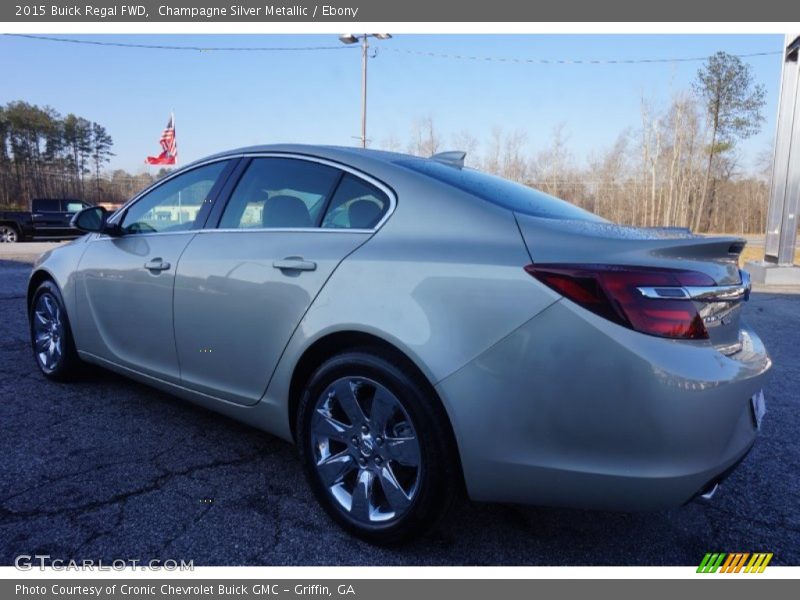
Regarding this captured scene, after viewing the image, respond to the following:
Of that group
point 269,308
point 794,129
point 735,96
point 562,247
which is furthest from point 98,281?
point 735,96

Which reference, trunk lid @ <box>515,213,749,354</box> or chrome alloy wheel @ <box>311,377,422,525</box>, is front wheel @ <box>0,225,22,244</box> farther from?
trunk lid @ <box>515,213,749,354</box>

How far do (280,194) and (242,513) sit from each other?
1445 millimetres

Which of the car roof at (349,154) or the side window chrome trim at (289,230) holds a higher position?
the car roof at (349,154)

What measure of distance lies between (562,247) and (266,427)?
155 centimetres

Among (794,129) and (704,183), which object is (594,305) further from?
(704,183)

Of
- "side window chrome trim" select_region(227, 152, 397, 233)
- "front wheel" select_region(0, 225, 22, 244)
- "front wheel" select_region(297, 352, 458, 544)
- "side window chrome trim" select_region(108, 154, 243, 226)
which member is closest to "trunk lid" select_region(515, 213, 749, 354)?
"side window chrome trim" select_region(227, 152, 397, 233)

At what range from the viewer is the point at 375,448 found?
6.77 feet

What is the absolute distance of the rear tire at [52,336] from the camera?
12.3 ft

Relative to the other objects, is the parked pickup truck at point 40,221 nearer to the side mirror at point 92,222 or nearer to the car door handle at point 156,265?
the side mirror at point 92,222

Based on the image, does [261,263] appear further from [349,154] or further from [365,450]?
[365,450]

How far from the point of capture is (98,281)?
3363mm

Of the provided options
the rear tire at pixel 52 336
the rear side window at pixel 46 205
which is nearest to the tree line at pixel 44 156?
the rear side window at pixel 46 205

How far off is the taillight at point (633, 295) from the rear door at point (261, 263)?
2.75ft

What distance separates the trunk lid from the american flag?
2330 cm
